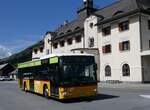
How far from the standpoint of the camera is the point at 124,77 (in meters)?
39.7

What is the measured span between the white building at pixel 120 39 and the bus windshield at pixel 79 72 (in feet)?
65.9

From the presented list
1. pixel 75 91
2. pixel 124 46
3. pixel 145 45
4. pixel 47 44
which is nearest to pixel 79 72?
pixel 75 91

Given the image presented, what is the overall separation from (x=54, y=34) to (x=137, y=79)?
27.9 m

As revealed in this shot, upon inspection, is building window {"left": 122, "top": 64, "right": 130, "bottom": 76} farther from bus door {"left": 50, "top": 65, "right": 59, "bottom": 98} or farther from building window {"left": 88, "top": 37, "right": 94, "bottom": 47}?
bus door {"left": 50, "top": 65, "right": 59, "bottom": 98}

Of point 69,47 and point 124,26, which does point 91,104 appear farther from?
point 69,47

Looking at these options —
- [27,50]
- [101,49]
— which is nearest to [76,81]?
[101,49]

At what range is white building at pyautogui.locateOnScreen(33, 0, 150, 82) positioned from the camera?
37781 millimetres

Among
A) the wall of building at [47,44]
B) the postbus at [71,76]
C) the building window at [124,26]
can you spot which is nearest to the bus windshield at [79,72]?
the postbus at [71,76]

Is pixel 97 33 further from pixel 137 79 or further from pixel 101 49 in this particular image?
pixel 137 79

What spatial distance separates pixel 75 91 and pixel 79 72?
105 centimetres

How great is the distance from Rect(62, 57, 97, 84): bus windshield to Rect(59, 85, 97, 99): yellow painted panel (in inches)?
14.7

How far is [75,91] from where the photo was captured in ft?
55.0

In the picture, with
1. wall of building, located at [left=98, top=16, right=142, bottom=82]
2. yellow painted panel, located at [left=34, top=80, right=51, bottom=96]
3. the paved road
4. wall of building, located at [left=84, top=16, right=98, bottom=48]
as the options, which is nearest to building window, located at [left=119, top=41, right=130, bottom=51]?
wall of building, located at [left=98, top=16, right=142, bottom=82]

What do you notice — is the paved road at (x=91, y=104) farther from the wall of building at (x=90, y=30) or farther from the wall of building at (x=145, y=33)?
the wall of building at (x=90, y=30)
